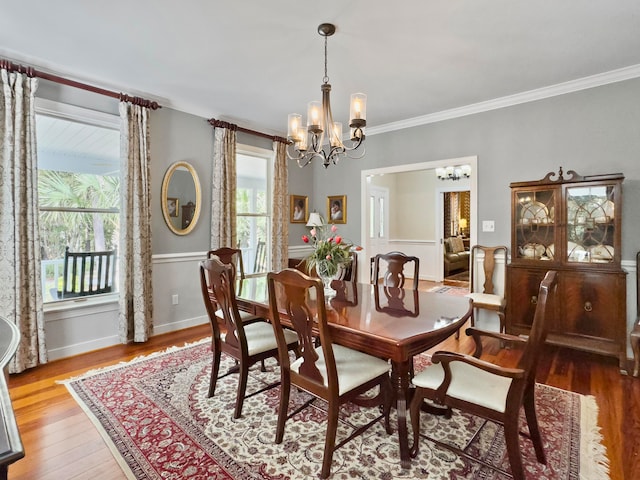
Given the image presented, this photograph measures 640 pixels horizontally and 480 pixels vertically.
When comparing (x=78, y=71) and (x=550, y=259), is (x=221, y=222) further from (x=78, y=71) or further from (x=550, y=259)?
(x=550, y=259)

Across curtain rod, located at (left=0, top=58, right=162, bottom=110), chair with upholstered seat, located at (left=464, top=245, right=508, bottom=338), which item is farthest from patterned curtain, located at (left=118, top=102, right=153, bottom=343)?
chair with upholstered seat, located at (left=464, top=245, right=508, bottom=338)

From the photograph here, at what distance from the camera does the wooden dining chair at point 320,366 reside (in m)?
1.58

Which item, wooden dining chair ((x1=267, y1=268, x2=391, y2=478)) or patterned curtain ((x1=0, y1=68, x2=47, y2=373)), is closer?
wooden dining chair ((x1=267, y1=268, x2=391, y2=478))

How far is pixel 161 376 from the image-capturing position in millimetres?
2684

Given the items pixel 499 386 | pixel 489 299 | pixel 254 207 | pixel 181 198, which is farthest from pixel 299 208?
pixel 499 386

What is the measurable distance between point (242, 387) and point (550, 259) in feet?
10.0

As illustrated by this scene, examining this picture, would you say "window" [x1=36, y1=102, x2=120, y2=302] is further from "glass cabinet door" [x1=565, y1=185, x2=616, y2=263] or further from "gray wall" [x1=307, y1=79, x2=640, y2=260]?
"glass cabinet door" [x1=565, y1=185, x2=616, y2=263]

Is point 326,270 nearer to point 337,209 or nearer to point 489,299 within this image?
point 489,299

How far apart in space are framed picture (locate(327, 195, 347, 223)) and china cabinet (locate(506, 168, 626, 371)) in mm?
2405

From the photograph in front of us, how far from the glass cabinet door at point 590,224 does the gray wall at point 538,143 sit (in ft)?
0.90

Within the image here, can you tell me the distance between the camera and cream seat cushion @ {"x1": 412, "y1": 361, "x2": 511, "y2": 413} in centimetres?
152

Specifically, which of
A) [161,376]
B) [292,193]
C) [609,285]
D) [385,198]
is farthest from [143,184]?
[385,198]

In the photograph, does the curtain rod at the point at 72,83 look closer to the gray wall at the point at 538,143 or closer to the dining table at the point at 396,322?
the dining table at the point at 396,322

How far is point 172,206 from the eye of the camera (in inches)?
152
